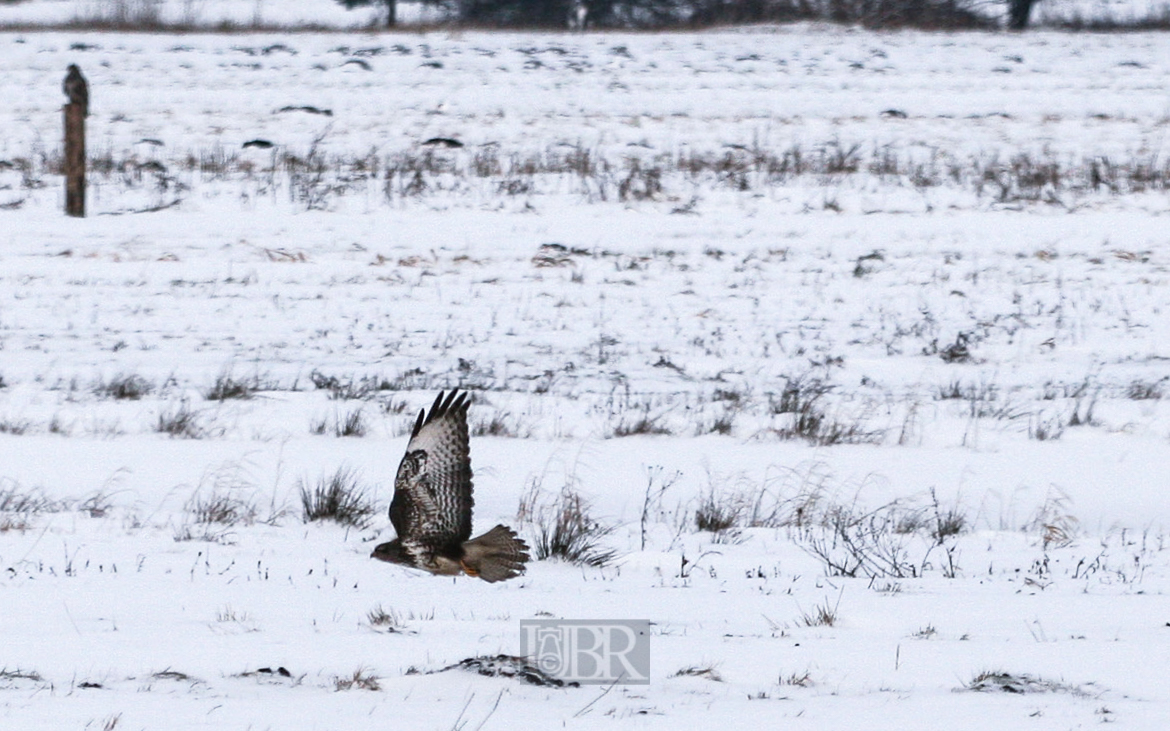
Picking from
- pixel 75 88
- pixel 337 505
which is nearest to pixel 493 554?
pixel 337 505

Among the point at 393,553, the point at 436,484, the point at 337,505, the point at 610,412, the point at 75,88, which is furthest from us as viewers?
the point at 75,88

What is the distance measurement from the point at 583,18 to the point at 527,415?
29727 millimetres

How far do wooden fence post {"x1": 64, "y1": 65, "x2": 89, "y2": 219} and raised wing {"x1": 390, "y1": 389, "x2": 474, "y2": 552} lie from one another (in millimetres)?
9684

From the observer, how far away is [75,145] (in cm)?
1248

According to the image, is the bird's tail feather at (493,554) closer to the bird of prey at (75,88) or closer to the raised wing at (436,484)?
the raised wing at (436,484)

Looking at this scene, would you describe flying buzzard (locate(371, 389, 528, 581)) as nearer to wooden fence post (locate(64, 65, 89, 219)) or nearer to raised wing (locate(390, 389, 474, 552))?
raised wing (locate(390, 389, 474, 552))

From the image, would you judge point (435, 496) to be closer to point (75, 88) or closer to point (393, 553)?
point (393, 553)

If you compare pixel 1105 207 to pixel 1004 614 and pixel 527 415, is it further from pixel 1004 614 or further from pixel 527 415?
pixel 1004 614

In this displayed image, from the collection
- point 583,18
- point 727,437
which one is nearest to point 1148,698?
point 727,437

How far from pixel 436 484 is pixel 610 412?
10.2ft

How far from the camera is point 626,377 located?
8.08 meters

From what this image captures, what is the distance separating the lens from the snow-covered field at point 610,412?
3766 mm

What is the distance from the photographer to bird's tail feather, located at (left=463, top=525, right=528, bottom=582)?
13.9ft

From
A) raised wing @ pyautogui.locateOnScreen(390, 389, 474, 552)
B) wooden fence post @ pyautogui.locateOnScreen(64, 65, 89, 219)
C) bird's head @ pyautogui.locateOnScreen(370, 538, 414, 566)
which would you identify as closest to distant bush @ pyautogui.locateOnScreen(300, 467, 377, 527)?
bird's head @ pyautogui.locateOnScreen(370, 538, 414, 566)
